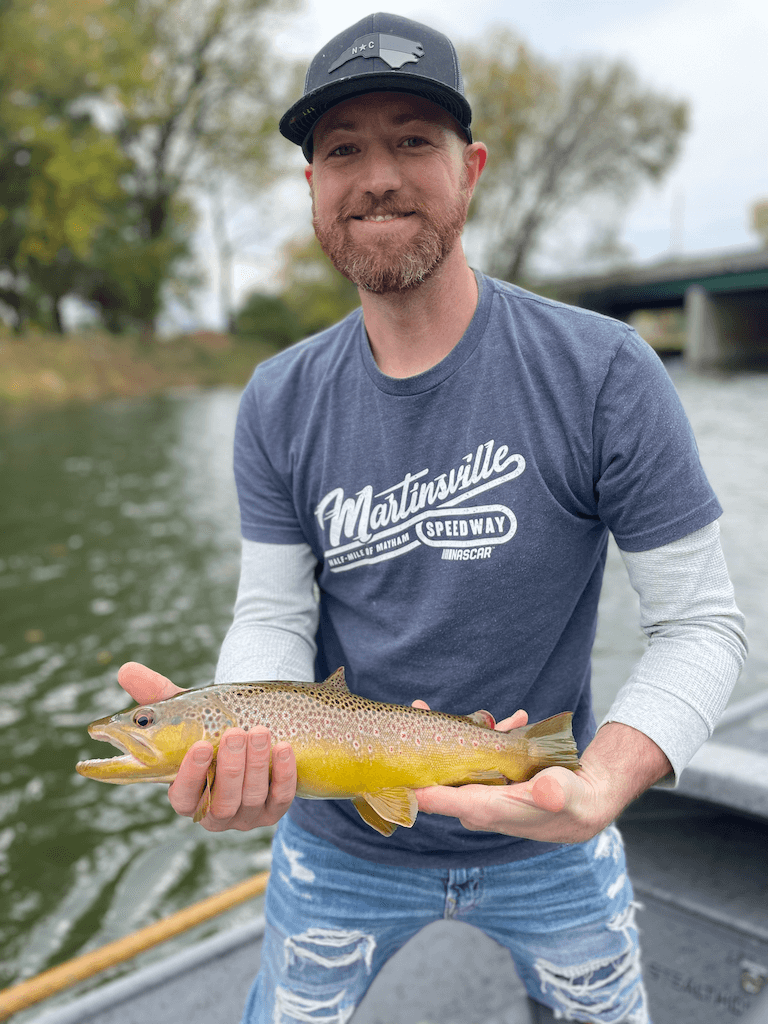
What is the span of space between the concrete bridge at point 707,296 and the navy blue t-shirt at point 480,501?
3804 cm

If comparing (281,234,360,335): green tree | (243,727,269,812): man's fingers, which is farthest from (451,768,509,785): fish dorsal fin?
(281,234,360,335): green tree

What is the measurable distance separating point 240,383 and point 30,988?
3739 cm

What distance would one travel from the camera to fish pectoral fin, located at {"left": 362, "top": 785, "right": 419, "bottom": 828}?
1996 mm

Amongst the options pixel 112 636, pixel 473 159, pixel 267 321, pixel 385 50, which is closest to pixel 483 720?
pixel 473 159

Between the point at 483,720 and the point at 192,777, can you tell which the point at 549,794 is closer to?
the point at 483,720

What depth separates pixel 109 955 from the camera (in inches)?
141

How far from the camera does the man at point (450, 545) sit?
6.56ft

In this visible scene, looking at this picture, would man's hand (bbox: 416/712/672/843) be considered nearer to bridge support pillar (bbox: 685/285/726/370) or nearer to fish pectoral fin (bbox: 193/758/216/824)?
fish pectoral fin (bbox: 193/758/216/824)

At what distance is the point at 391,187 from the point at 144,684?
131 centimetres

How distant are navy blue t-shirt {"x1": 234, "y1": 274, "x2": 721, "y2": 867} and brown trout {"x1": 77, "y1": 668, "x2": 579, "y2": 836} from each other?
242 mm

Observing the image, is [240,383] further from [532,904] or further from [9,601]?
[532,904]

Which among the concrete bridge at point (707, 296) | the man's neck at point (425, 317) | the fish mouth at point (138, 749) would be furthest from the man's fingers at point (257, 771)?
the concrete bridge at point (707, 296)

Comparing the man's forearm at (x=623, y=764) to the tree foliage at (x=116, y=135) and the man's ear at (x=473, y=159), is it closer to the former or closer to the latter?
the man's ear at (x=473, y=159)

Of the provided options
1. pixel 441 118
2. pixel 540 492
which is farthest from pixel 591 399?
pixel 441 118
